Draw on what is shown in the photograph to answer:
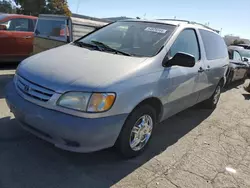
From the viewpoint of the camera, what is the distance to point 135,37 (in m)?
3.86

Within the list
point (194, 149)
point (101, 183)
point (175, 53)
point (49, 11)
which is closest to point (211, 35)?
point (175, 53)

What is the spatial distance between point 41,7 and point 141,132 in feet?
93.1

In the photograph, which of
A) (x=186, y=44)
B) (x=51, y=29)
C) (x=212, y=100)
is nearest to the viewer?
(x=186, y=44)

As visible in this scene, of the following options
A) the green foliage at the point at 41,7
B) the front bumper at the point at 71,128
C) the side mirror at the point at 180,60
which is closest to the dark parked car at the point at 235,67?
the side mirror at the point at 180,60

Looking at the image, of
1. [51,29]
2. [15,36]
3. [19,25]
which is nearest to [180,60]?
[51,29]

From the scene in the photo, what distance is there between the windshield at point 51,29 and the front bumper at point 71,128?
11.8 ft

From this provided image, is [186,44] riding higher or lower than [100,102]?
higher

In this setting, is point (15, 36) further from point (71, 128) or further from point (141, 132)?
point (71, 128)

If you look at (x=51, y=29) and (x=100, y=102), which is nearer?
(x=100, y=102)

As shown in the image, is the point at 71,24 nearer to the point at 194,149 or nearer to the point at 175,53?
the point at 175,53

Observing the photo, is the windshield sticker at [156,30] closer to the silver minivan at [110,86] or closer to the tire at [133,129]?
the silver minivan at [110,86]

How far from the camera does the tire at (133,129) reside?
304 centimetres

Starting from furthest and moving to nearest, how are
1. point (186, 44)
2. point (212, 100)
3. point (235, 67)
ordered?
1. point (235, 67)
2. point (212, 100)
3. point (186, 44)

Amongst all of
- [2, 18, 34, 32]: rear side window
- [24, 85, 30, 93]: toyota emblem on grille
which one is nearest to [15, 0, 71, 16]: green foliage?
[2, 18, 34, 32]: rear side window
